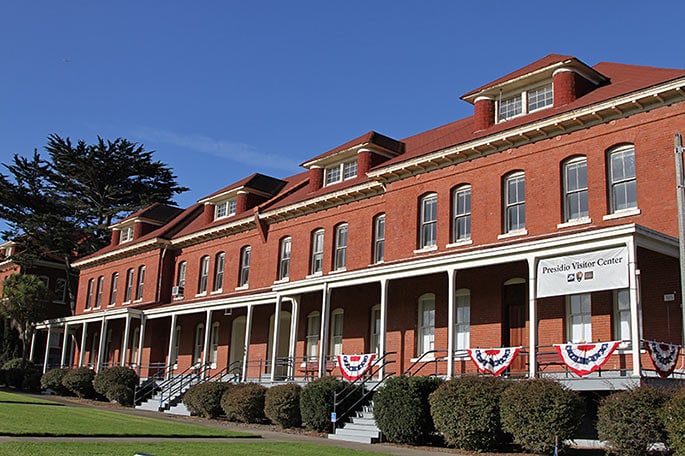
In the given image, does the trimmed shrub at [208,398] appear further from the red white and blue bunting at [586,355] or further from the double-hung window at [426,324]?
the red white and blue bunting at [586,355]

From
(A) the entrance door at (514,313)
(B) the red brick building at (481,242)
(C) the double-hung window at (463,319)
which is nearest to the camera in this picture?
(B) the red brick building at (481,242)

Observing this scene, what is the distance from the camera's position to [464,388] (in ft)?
56.4

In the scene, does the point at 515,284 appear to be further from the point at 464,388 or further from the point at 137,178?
the point at 137,178

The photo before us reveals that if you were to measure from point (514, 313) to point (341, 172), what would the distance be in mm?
12378

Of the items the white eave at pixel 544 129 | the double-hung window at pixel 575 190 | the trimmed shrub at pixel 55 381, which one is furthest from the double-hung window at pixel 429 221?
the trimmed shrub at pixel 55 381

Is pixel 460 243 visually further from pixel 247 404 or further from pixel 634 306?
pixel 247 404

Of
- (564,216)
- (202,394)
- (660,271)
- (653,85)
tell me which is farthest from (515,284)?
(202,394)

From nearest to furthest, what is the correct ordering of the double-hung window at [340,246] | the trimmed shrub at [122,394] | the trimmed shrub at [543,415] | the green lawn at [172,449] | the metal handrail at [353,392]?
the green lawn at [172,449]
the trimmed shrub at [543,415]
the metal handrail at [353,392]
the double-hung window at [340,246]
the trimmed shrub at [122,394]

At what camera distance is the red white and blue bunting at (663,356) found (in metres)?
16.0

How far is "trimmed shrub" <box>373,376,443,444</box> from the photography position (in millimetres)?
18500

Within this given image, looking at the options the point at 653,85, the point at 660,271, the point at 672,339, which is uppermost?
the point at 653,85

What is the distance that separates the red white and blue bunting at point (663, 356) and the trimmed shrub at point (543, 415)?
1.92 metres

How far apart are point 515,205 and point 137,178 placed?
44211 millimetres

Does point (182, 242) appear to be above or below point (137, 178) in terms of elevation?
below
